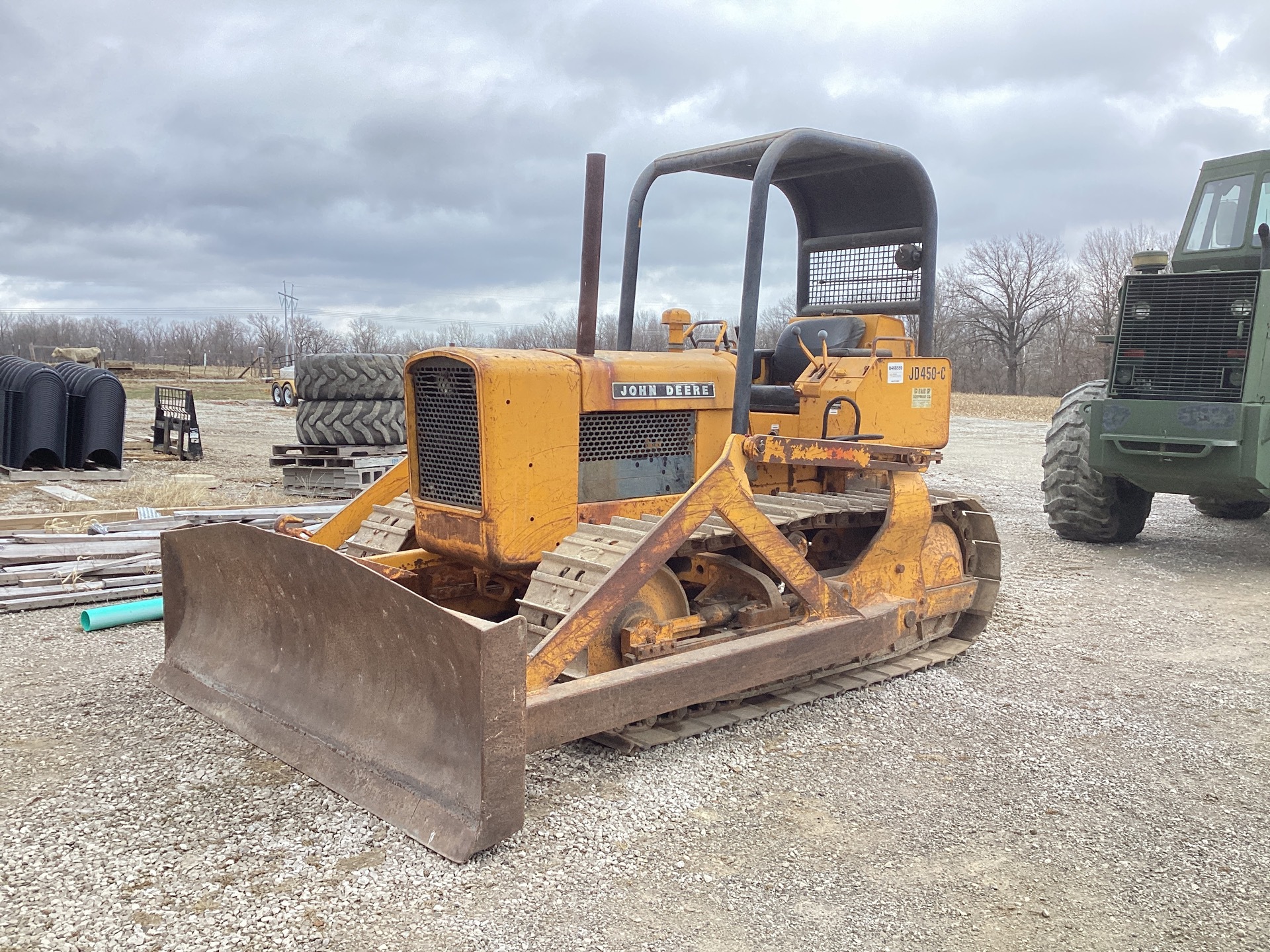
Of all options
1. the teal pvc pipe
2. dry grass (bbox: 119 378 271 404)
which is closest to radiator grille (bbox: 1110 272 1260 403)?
the teal pvc pipe

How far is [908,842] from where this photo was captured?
360cm

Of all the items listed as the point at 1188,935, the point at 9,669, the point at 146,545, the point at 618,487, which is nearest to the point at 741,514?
the point at 618,487

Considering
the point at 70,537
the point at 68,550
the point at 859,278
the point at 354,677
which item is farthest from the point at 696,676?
the point at 70,537

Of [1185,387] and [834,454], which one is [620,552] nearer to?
[834,454]

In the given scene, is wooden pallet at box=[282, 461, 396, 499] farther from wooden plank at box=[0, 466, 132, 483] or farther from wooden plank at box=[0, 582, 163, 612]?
wooden plank at box=[0, 582, 163, 612]

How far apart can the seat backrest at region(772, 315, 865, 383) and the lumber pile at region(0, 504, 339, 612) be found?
3.92 m

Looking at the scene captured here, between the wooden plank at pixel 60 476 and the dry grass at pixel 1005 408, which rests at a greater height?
the dry grass at pixel 1005 408

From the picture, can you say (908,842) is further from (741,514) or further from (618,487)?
(618,487)

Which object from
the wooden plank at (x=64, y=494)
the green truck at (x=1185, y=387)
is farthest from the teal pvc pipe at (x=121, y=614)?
the green truck at (x=1185, y=387)

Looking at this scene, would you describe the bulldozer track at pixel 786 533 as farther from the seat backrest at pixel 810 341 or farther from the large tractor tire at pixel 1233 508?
the large tractor tire at pixel 1233 508

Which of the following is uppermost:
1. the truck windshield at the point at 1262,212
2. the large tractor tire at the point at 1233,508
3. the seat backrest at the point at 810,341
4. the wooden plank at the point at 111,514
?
the truck windshield at the point at 1262,212

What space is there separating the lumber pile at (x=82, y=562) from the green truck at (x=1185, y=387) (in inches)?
267

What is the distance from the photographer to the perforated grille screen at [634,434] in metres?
4.86

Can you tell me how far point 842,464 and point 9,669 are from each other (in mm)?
4423
